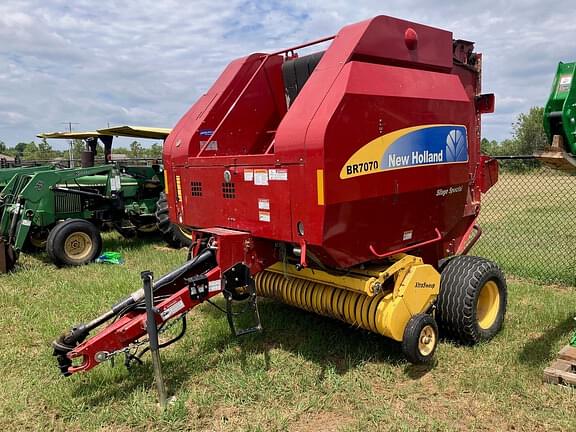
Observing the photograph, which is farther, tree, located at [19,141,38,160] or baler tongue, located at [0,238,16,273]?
tree, located at [19,141,38,160]

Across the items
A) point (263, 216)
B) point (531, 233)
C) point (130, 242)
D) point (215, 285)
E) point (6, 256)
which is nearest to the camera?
point (215, 285)

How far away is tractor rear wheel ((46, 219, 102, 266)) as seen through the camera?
7160 mm

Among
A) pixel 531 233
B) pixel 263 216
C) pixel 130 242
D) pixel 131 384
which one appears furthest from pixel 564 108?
pixel 130 242

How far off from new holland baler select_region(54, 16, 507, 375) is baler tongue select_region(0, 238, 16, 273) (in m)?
3.48

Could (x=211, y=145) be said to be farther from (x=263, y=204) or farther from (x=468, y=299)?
(x=468, y=299)

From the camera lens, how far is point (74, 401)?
321cm

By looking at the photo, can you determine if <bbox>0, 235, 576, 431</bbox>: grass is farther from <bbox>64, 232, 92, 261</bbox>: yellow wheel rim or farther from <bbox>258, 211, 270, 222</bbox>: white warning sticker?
<bbox>64, 232, 92, 261</bbox>: yellow wheel rim

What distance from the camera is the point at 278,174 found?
3.30 meters

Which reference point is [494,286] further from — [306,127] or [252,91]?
[252,91]

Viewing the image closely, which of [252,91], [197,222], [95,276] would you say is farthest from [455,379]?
[95,276]

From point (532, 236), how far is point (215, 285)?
684 centimetres

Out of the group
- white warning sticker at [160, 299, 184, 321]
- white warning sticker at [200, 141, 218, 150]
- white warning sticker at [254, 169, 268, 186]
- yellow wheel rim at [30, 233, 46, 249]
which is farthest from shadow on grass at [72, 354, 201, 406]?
yellow wheel rim at [30, 233, 46, 249]

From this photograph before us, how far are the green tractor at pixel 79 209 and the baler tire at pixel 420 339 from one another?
16.9 ft

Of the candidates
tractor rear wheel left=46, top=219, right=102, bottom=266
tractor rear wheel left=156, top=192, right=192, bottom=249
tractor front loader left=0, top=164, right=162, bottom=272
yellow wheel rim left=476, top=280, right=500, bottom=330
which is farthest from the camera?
tractor rear wheel left=156, top=192, right=192, bottom=249
